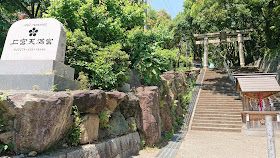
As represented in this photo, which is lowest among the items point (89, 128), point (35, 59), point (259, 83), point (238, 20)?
point (89, 128)

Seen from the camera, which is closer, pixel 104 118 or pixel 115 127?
pixel 104 118

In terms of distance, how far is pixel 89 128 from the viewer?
461 cm

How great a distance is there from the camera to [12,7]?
44.1 feet

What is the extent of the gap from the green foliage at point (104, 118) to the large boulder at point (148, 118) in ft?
6.26

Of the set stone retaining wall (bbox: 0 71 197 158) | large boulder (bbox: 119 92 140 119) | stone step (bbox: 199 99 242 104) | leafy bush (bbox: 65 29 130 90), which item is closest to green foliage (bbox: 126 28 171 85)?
stone retaining wall (bbox: 0 71 197 158)

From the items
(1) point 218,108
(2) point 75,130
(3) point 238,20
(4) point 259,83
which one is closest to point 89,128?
(2) point 75,130

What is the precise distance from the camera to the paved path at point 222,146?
6.84m

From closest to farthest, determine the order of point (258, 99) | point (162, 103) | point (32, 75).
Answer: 1. point (32, 75)
2. point (162, 103)
3. point (258, 99)

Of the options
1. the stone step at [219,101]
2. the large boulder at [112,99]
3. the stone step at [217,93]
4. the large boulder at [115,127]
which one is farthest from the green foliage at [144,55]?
the stone step at [217,93]

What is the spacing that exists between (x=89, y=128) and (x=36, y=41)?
2.96 meters

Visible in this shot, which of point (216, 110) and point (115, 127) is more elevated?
point (115, 127)

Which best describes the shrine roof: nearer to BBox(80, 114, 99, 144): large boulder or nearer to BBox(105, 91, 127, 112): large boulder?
BBox(105, 91, 127, 112): large boulder

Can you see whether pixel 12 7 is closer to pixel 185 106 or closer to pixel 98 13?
pixel 98 13

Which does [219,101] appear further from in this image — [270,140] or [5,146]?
[5,146]
